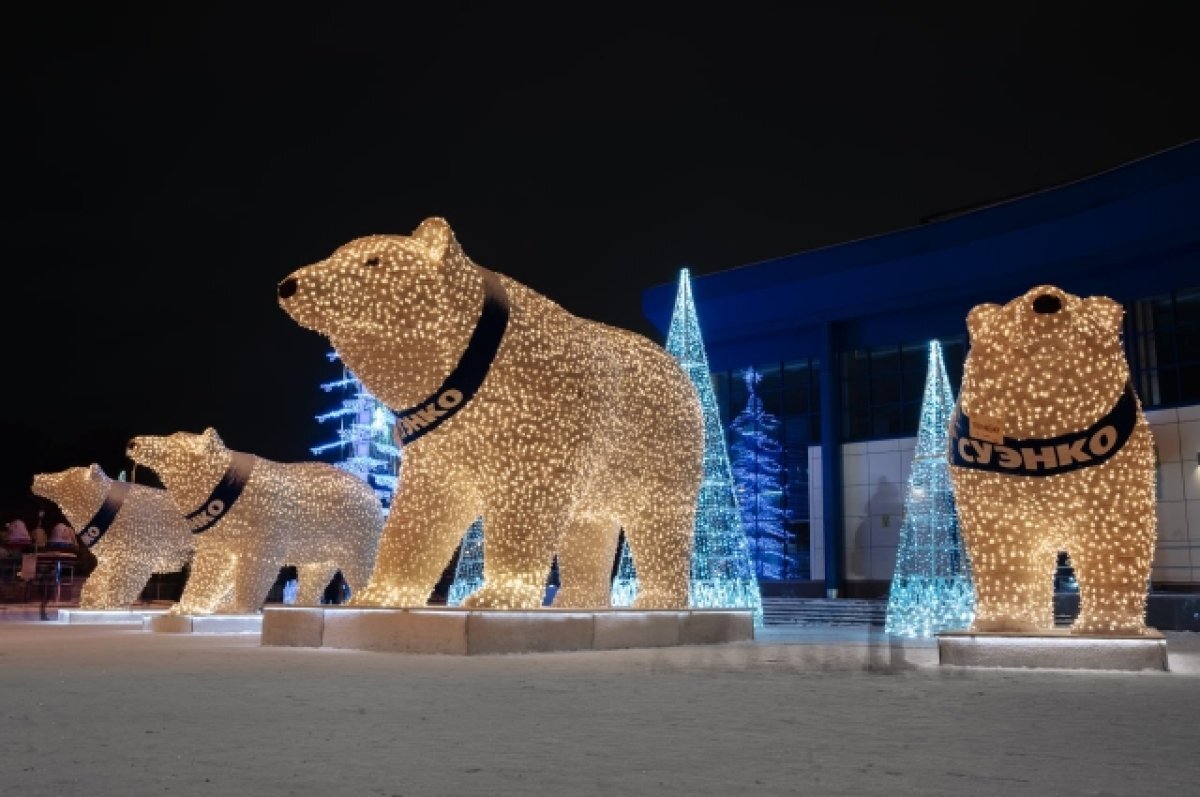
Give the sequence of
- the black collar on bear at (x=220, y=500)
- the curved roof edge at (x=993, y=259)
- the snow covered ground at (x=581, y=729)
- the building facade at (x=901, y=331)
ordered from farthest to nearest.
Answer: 1. the building facade at (x=901, y=331)
2. the curved roof edge at (x=993, y=259)
3. the black collar on bear at (x=220, y=500)
4. the snow covered ground at (x=581, y=729)

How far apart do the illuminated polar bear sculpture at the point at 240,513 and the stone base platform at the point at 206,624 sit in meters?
0.22

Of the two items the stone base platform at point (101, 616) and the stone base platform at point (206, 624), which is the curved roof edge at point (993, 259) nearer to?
the stone base platform at point (101, 616)

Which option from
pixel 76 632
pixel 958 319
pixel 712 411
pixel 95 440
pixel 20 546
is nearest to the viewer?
pixel 76 632

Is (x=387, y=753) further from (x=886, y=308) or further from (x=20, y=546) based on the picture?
(x=20, y=546)

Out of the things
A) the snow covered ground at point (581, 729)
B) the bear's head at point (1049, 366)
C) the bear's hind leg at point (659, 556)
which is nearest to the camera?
the snow covered ground at point (581, 729)

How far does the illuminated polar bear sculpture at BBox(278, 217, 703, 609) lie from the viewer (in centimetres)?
793

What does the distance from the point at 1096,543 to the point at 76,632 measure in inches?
391

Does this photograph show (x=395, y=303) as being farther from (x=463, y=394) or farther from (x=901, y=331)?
(x=901, y=331)

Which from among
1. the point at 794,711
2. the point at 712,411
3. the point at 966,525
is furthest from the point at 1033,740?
the point at 712,411

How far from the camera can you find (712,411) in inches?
648

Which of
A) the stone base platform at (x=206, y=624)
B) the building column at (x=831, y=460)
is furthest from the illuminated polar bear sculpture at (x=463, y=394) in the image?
the building column at (x=831, y=460)

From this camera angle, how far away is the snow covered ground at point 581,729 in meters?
3.07

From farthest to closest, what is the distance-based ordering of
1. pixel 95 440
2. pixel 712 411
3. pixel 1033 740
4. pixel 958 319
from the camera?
pixel 95 440, pixel 958 319, pixel 712 411, pixel 1033 740

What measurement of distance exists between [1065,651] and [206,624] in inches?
326
